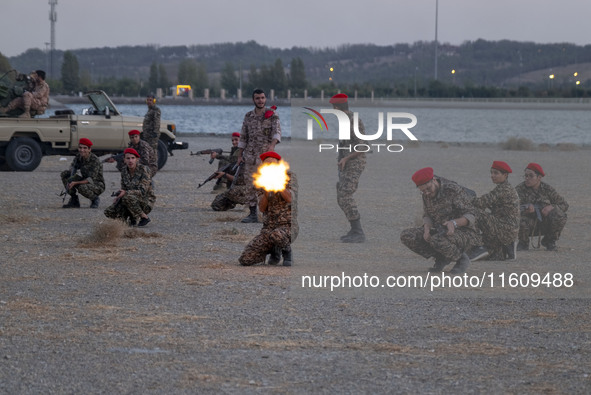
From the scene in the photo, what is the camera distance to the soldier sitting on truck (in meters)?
23.2

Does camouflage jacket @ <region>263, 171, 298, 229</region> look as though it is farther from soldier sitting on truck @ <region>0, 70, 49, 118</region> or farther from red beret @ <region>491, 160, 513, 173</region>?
soldier sitting on truck @ <region>0, 70, 49, 118</region>

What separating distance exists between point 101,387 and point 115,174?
1820 centimetres

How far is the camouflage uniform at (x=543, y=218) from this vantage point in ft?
30.5

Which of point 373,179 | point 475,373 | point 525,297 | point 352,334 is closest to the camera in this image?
point 475,373

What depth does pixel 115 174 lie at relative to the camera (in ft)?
76.6

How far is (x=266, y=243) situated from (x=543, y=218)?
9.00 feet

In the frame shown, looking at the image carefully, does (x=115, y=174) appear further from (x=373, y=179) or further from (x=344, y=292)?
(x=344, y=292)

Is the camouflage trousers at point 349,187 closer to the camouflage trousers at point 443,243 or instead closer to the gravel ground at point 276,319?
the gravel ground at point 276,319

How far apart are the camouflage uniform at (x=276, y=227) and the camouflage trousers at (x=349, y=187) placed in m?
0.51

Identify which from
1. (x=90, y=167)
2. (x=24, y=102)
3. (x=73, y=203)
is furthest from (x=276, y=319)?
(x=24, y=102)

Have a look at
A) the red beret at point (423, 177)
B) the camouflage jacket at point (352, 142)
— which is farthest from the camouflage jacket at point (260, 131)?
the red beret at point (423, 177)

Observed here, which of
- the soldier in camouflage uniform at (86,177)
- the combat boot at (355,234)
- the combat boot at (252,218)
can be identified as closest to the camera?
the combat boot at (355,234)

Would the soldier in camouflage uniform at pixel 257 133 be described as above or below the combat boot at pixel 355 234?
above

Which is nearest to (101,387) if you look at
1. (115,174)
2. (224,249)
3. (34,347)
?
(34,347)
